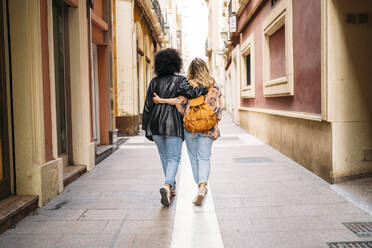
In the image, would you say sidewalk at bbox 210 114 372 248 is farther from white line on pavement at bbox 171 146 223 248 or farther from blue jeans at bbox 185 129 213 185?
blue jeans at bbox 185 129 213 185

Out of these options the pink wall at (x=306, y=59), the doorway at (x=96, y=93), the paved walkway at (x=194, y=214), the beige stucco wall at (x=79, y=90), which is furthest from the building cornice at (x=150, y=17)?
the paved walkway at (x=194, y=214)

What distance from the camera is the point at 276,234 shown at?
3.66 m

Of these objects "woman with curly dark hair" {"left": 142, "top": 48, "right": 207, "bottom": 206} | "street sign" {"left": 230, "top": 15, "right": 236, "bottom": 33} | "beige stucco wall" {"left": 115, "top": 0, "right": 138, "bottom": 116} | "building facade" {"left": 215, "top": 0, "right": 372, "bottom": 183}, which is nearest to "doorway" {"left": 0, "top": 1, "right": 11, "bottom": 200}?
"woman with curly dark hair" {"left": 142, "top": 48, "right": 207, "bottom": 206}

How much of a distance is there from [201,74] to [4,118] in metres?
2.47

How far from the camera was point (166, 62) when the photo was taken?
4.78 metres

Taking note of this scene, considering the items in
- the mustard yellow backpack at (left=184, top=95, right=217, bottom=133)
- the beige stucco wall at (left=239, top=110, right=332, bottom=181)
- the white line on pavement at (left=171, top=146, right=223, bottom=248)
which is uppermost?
the mustard yellow backpack at (left=184, top=95, right=217, bottom=133)

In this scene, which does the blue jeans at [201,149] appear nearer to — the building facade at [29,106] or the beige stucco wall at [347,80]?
the building facade at [29,106]

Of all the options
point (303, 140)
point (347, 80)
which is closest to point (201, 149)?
point (347, 80)

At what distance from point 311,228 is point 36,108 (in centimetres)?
353

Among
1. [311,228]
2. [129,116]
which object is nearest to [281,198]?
[311,228]

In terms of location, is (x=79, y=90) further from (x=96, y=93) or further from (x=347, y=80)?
(x=347, y=80)

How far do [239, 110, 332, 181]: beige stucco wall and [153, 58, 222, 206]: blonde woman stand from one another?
208cm

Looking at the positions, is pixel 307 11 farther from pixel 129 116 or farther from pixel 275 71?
pixel 129 116

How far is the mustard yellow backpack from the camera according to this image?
15.0 feet
